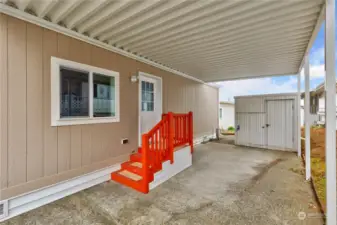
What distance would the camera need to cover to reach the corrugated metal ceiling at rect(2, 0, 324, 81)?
2.40m

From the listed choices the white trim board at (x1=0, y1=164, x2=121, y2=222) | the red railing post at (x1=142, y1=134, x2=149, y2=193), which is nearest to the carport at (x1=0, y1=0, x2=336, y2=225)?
the red railing post at (x1=142, y1=134, x2=149, y2=193)

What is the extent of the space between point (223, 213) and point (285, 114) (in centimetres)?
574

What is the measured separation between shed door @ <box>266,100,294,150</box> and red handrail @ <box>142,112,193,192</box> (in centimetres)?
410

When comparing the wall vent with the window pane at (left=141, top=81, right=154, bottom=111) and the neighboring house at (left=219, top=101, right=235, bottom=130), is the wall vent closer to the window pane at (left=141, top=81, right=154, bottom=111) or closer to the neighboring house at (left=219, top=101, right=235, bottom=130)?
the window pane at (left=141, top=81, right=154, bottom=111)

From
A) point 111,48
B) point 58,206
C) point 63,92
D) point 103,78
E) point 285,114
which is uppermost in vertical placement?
point 111,48

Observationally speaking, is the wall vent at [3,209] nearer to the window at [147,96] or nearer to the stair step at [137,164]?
the stair step at [137,164]

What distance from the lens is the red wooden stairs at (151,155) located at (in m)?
3.28

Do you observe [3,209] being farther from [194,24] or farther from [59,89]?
[194,24]

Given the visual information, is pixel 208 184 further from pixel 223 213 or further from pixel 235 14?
pixel 235 14

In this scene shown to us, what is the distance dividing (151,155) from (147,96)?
2.15 meters

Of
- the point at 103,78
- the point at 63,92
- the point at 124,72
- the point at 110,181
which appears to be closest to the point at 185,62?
the point at 124,72

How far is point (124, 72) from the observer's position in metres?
4.25

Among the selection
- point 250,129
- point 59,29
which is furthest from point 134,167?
point 250,129

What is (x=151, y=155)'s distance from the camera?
353 centimetres
